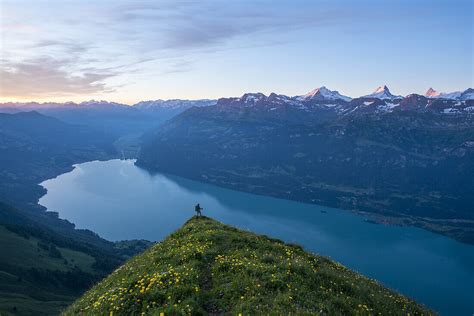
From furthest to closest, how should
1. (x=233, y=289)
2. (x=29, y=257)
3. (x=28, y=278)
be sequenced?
(x=29, y=257)
(x=28, y=278)
(x=233, y=289)

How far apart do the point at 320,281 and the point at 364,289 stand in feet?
8.64

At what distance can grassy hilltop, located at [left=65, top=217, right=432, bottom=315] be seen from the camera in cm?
1745

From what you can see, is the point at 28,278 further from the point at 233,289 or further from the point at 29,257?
the point at 233,289

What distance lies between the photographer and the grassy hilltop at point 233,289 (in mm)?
17453

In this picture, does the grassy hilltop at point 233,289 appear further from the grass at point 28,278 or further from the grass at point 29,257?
the grass at point 29,257

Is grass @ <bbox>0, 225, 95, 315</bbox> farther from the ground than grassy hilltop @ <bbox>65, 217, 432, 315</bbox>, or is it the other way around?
grassy hilltop @ <bbox>65, 217, 432, 315</bbox>

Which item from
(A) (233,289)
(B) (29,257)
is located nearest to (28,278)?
(B) (29,257)

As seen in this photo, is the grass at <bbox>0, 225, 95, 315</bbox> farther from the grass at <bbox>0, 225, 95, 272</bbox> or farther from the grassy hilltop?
the grassy hilltop

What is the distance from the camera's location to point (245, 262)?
895 inches

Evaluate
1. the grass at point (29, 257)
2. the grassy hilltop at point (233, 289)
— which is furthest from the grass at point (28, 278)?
the grassy hilltop at point (233, 289)

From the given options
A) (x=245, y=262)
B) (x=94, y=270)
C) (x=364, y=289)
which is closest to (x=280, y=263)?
(x=245, y=262)

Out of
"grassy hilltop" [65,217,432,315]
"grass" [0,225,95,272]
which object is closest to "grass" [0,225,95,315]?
"grass" [0,225,95,272]

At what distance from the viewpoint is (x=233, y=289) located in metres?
19.2

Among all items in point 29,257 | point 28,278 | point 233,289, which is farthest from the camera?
point 29,257
